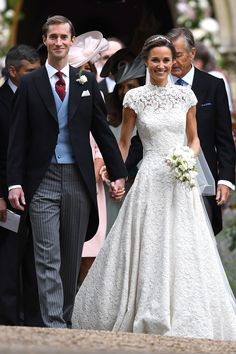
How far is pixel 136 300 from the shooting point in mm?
10211

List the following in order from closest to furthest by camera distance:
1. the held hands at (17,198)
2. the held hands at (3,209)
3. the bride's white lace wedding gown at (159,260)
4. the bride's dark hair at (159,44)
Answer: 1. the held hands at (17,198)
2. the bride's white lace wedding gown at (159,260)
3. the bride's dark hair at (159,44)
4. the held hands at (3,209)

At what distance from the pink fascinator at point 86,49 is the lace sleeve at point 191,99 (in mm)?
1406

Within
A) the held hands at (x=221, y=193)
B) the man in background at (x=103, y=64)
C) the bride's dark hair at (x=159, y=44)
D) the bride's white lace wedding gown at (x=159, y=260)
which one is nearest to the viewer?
the bride's white lace wedding gown at (x=159, y=260)

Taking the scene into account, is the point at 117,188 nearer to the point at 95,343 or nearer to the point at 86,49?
the point at 86,49

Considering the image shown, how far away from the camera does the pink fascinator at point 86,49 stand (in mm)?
11773

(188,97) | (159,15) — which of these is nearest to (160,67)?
(188,97)

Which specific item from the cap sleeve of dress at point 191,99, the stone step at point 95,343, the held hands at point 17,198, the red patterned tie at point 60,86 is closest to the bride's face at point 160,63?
the cap sleeve of dress at point 191,99

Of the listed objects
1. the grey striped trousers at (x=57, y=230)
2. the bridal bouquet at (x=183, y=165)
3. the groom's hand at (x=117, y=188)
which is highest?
the bridal bouquet at (x=183, y=165)

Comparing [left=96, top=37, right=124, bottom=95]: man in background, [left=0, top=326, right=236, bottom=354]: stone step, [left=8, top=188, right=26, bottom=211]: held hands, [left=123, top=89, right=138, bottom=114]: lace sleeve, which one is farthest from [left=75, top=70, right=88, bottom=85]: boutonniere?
[left=96, top=37, right=124, bottom=95]: man in background

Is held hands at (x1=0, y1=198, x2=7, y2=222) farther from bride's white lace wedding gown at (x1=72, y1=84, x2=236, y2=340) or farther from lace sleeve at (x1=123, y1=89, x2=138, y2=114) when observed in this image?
lace sleeve at (x1=123, y1=89, x2=138, y2=114)

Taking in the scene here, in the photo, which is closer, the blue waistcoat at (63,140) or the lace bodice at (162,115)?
the blue waistcoat at (63,140)

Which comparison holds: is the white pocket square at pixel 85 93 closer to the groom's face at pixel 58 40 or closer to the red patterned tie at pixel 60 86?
the red patterned tie at pixel 60 86

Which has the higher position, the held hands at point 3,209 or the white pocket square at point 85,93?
the white pocket square at point 85,93

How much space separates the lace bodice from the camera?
10438 millimetres
